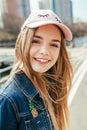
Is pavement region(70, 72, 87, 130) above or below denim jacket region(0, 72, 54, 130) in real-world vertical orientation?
below

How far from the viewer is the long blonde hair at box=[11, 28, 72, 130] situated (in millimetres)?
1336

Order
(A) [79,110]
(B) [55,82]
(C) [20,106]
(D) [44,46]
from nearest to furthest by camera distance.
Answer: (C) [20,106]
(D) [44,46]
(B) [55,82]
(A) [79,110]

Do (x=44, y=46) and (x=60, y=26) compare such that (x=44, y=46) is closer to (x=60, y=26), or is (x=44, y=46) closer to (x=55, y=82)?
(x=60, y=26)

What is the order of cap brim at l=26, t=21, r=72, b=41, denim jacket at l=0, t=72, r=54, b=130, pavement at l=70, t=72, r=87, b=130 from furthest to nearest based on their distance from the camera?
pavement at l=70, t=72, r=87, b=130 → cap brim at l=26, t=21, r=72, b=41 → denim jacket at l=0, t=72, r=54, b=130

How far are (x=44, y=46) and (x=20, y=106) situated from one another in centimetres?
31

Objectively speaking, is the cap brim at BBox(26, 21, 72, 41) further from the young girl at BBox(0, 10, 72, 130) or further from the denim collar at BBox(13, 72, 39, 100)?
the denim collar at BBox(13, 72, 39, 100)

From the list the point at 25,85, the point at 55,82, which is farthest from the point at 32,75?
the point at 55,82

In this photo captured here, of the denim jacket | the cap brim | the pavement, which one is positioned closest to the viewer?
the denim jacket

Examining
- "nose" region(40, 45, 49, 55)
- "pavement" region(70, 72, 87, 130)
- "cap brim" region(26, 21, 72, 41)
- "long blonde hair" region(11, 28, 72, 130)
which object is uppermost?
"cap brim" region(26, 21, 72, 41)

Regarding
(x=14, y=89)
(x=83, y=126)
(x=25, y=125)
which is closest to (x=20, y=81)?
(x=14, y=89)

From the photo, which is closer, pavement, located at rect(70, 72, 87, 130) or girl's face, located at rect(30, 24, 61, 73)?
girl's face, located at rect(30, 24, 61, 73)

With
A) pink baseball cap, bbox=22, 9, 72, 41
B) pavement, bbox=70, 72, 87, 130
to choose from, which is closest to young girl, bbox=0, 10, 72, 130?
pink baseball cap, bbox=22, 9, 72, 41

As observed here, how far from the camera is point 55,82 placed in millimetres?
1676

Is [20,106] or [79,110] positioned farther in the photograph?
[79,110]
